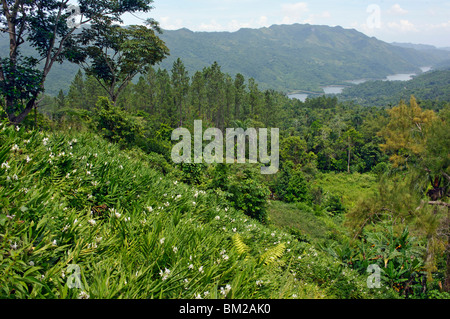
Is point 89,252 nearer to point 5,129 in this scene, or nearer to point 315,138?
point 5,129

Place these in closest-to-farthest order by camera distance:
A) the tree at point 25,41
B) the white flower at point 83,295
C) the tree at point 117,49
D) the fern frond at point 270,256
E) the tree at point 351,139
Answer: the white flower at point 83,295
the fern frond at point 270,256
the tree at point 25,41
the tree at point 117,49
the tree at point 351,139

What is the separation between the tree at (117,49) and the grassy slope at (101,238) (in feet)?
33.3

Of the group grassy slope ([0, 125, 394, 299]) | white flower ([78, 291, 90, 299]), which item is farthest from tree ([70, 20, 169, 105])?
white flower ([78, 291, 90, 299])

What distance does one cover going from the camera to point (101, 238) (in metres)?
2.43

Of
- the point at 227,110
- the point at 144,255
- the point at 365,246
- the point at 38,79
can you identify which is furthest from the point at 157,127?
the point at 144,255

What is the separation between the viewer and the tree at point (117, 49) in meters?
12.4

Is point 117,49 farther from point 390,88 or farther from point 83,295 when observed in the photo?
point 390,88

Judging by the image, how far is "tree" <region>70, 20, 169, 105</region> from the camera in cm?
1237

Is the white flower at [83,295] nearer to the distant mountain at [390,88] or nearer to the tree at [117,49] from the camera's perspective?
the tree at [117,49]

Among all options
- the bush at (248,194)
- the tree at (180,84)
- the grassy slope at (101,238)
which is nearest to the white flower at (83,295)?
the grassy slope at (101,238)

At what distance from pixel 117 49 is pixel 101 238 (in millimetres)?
13484
